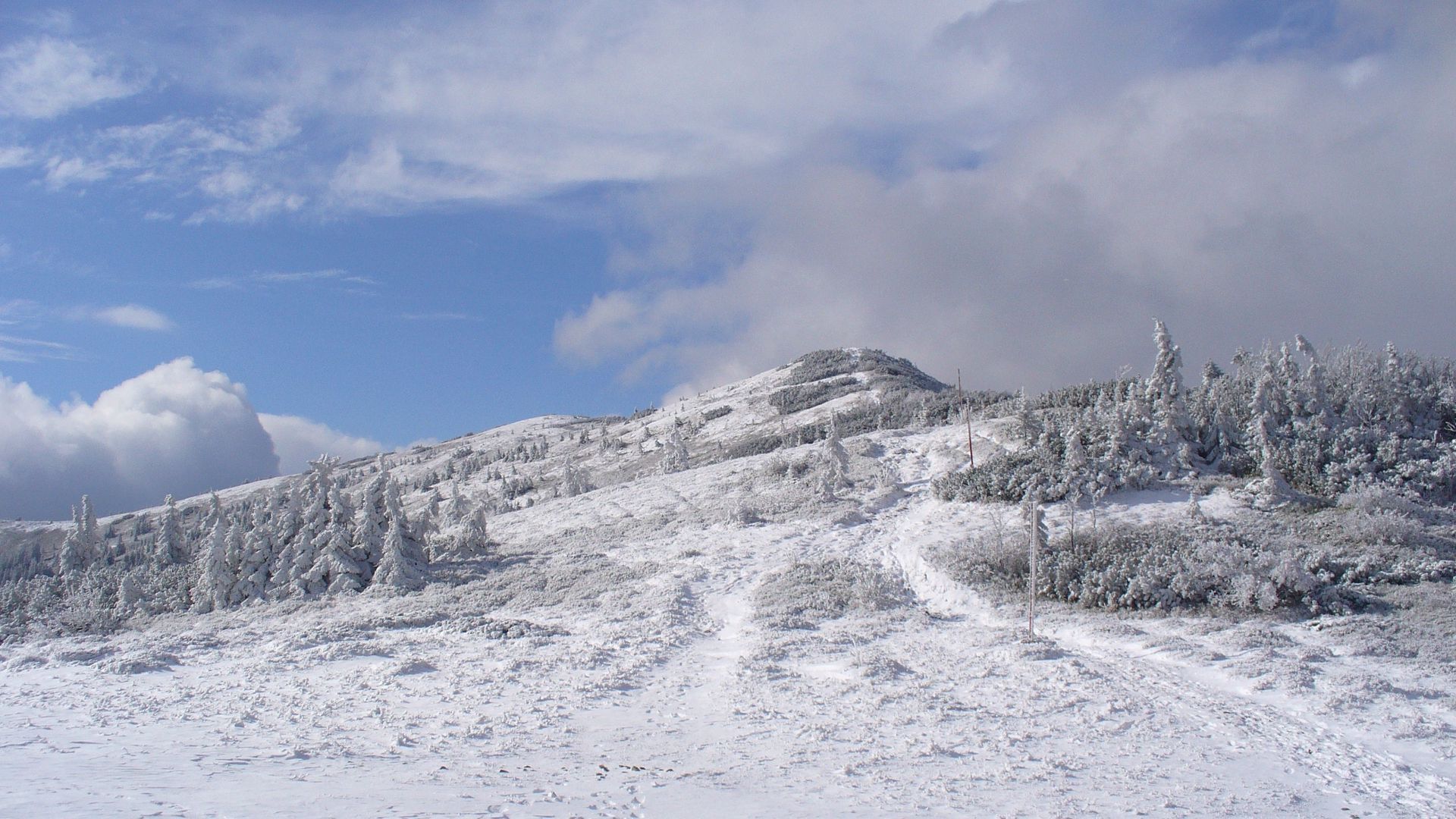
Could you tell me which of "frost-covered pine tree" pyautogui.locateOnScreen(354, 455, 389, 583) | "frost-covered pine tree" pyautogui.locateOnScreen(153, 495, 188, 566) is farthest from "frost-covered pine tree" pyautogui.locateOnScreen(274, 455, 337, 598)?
"frost-covered pine tree" pyautogui.locateOnScreen(153, 495, 188, 566)

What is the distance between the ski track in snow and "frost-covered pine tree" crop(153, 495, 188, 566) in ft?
76.2

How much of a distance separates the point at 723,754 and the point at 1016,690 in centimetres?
794

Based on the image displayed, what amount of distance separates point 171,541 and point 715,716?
157 feet

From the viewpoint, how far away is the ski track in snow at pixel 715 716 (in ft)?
38.7

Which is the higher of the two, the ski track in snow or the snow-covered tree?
the snow-covered tree

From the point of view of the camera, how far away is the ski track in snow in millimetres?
11797

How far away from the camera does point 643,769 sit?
13141mm

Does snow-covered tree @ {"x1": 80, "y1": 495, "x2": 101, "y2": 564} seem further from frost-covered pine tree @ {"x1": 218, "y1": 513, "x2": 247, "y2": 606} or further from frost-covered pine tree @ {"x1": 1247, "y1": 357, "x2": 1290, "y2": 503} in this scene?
frost-covered pine tree @ {"x1": 1247, "y1": 357, "x2": 1290, "y2": 503}

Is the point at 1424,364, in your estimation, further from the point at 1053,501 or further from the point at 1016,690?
the point at 1016,690

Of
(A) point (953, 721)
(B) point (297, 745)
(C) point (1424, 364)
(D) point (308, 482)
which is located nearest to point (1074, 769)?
(A) point (953, 721)

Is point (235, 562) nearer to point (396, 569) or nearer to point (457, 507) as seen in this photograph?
point (396, 569)

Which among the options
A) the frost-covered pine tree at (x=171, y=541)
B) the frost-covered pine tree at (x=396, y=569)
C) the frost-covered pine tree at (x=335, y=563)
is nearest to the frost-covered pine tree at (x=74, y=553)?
the frost-covered pine tree at (x=171, y=541)

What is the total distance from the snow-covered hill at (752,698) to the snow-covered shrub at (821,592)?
0.16 meters

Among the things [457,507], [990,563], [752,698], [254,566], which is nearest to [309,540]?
[254,566]
